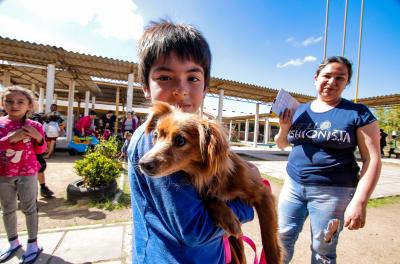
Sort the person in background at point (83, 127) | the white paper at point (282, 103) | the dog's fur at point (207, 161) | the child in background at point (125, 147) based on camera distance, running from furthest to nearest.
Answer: the person in background at point (83, 127)
the child in background at point (125, 147)
the white paper at point (282, 103)
the dog's fur at point (207, 161)

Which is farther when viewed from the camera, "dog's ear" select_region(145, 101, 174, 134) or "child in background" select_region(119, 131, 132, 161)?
"child in background" select_region(119, 131, 132, 161)

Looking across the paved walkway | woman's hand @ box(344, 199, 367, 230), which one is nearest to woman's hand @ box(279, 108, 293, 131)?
Answer: woman's hand @ box(344, 199, 367, 230)

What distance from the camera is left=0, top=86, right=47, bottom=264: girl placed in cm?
296

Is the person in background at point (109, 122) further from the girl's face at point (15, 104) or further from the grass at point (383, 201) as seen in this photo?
the grass at point (383, 201)

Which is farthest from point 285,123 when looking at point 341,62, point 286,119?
point 341,62

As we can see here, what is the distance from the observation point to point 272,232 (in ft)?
5.45

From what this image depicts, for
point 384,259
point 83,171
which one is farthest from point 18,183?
point 384,259

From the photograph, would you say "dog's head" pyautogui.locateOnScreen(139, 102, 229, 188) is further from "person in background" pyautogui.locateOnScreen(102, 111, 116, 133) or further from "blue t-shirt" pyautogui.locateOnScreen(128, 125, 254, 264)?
"person in background" pyautogui.locateOnScreen(102, 111, 116, 133)

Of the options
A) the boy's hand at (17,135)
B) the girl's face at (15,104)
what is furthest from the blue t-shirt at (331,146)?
the girl's face at (15,104)

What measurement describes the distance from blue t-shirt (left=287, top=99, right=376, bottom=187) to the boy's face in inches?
Result: 53.0

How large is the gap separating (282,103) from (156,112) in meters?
1.57

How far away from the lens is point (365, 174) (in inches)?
75.9

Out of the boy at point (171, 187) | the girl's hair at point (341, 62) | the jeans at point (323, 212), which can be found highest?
the girl's hair at point (341, 62)

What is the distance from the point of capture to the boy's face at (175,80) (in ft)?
4.50
